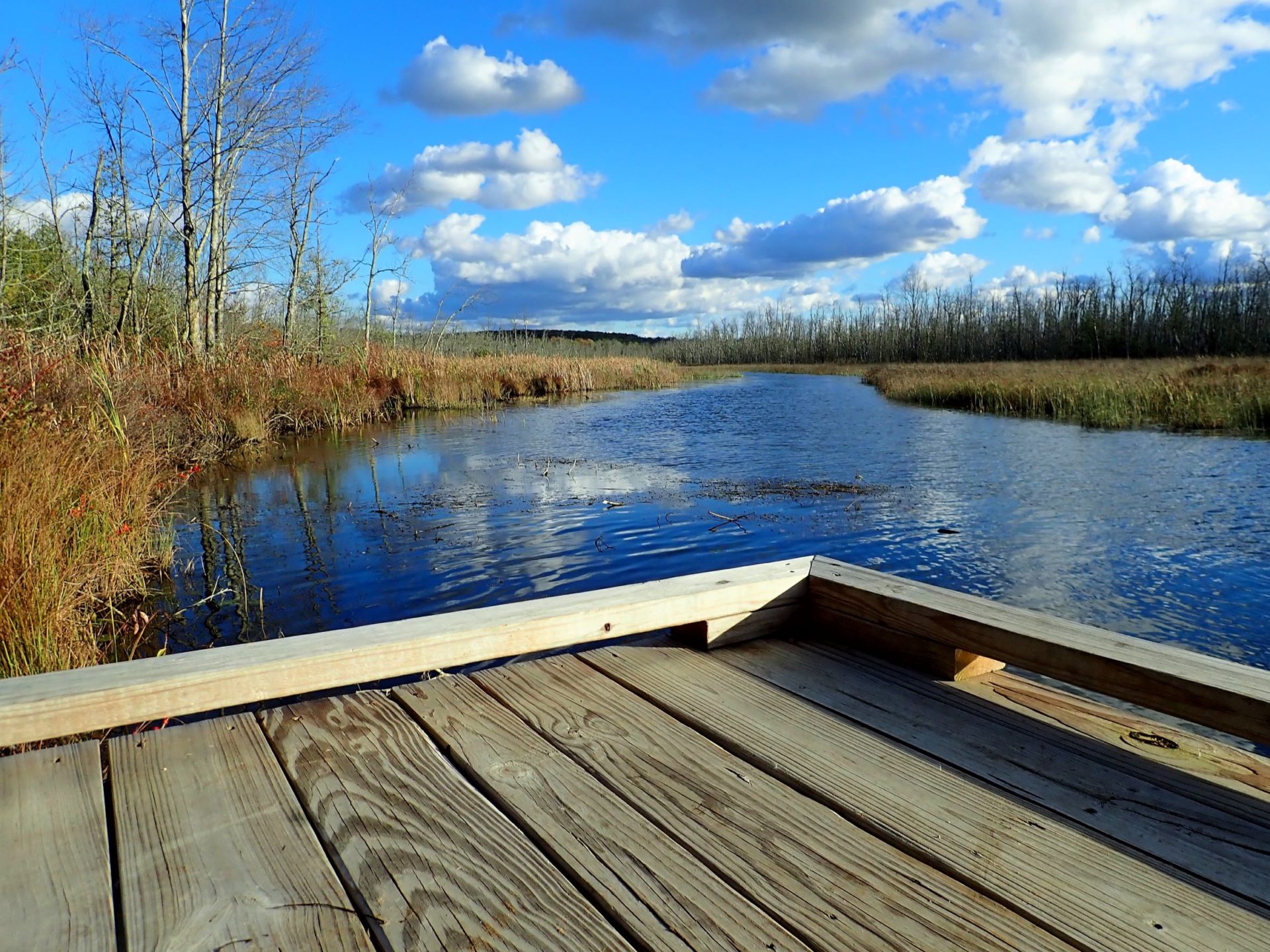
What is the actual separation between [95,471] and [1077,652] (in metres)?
5.44

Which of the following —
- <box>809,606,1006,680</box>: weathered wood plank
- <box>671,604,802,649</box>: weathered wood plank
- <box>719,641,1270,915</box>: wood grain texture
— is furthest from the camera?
<box>671,604,802,649</box>: weathered wood plank

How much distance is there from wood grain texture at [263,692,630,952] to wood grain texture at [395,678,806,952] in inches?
1.4

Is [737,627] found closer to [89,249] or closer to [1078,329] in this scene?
[89,249]

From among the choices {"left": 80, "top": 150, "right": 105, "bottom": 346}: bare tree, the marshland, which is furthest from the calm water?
{"left": 80, "top": 150, "right": 105, "bottom": 346}: bare tree

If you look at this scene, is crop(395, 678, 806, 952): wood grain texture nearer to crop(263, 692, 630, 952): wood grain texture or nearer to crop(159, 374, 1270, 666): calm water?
crop(263, 692, 630, 952): wood grain texture

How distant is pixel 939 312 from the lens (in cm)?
5603

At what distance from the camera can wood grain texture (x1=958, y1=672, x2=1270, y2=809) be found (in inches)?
58.7

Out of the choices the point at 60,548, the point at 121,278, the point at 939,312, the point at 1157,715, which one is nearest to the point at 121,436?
the point at 60,548

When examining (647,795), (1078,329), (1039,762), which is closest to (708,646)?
(647,795)

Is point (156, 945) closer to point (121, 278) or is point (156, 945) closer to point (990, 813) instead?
point (990, 813)

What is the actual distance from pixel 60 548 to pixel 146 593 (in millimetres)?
1317

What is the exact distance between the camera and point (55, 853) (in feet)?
4.12

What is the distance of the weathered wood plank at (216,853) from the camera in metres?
1.08

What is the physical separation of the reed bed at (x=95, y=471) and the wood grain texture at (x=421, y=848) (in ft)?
6.88
